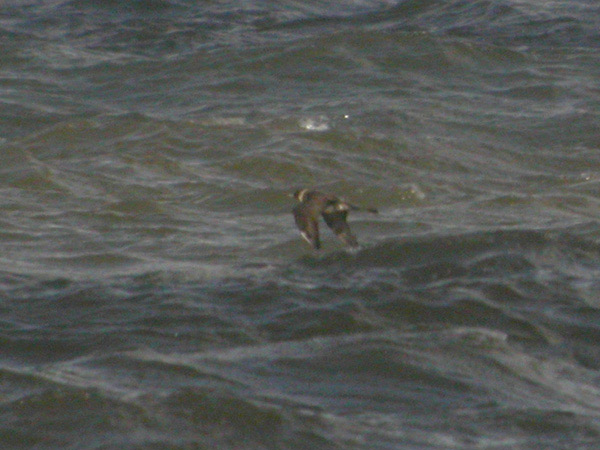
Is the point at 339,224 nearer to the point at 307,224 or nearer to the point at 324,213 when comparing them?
the point at 324,213

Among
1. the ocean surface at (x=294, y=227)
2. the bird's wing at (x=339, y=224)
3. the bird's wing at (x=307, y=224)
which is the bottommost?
the ocean surface at (x=294, y=227)

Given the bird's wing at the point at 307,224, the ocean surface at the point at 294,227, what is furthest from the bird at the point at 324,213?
the ocean surface at the point at 294,227

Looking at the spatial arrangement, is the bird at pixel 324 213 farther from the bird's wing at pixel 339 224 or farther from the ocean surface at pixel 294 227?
the ocean surface at pixel 294 227

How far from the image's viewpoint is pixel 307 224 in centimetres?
673

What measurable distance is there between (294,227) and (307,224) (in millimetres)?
2353

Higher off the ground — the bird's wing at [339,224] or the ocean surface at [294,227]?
the bird's wing at [339,224]

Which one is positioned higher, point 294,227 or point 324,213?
point 324,213

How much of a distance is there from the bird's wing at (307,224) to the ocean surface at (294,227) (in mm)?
446

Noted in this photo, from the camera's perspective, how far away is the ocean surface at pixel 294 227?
566 cm

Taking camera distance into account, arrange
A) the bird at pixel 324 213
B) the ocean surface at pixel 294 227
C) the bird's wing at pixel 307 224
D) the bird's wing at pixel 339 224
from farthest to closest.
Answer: the bird's wing at pixel 339 224 < the bird at pixel 324 213 < the bird's wing at pixel 307 224 < the ocean surface at pixel 294 227

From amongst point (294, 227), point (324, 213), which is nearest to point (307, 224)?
point (324, 213)

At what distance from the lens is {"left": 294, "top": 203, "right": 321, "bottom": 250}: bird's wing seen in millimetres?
6589

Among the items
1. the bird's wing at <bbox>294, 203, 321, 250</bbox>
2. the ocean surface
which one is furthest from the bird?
the ocean surface

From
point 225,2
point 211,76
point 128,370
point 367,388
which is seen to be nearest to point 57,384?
point 128,370
